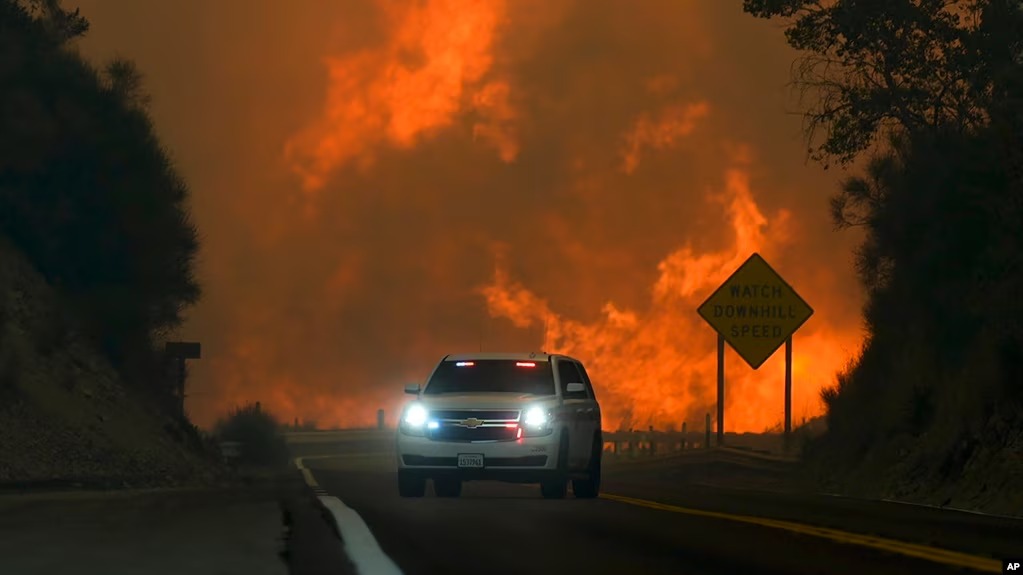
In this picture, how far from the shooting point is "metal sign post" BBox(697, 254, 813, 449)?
1535 inches

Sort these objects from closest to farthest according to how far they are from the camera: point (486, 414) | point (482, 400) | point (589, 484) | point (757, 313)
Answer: point (486, 414), point (482, 400), point (589, 484), point (757, 313)

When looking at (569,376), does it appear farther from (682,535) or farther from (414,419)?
(682,535)

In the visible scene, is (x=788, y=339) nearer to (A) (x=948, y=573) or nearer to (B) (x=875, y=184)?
(B) (x=875, y=184)

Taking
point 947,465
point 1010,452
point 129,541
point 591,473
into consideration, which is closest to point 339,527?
point 129,541

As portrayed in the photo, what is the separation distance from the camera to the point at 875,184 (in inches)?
1480

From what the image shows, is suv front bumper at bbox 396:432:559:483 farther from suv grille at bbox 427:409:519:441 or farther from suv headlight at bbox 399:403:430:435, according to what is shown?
suv headlight at bbox 399:403:430:435

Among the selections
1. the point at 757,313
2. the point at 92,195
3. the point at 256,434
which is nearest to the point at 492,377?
the point at 757,313

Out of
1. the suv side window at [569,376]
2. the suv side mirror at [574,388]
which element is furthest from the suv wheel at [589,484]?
the suv side mirror at [574,388]

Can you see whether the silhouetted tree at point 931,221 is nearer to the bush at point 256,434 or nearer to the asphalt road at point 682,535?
the asphalt road at point 682,535

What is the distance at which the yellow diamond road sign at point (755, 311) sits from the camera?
39000mm

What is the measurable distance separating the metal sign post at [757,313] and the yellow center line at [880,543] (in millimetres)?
17982

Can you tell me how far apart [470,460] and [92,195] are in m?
21.2

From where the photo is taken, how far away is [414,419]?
25516mm

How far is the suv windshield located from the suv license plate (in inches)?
55.2
